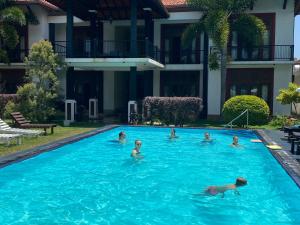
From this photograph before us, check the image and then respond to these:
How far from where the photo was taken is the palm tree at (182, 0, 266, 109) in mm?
22797

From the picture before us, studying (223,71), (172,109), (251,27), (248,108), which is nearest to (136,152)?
(172,109)

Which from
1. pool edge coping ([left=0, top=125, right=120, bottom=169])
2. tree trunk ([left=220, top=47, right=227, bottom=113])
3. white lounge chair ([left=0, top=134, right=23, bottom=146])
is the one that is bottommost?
pool edge coping ([left=0, top=125, right=120, bottom=169])

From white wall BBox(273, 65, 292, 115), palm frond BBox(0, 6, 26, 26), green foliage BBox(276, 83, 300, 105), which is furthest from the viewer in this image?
white wall BBox(273, 65, 292, 115)

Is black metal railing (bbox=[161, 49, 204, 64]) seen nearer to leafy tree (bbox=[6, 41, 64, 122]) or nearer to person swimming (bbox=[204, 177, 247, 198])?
leafy tree (bbox=[6, 41, 64, 122])

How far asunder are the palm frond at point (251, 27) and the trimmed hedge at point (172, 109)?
5.92 metres

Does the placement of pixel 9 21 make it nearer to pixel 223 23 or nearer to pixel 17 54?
pixel 17 54

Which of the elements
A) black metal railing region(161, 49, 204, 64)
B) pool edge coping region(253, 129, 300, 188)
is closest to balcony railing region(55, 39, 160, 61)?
black metal railing region(161, 49, 204, 64)

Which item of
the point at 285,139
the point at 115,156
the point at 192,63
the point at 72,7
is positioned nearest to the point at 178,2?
the point at 192,63

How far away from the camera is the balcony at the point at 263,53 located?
2588 cm

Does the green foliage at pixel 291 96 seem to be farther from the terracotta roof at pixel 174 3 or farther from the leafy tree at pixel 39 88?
the leafy tree at pixel 39 88

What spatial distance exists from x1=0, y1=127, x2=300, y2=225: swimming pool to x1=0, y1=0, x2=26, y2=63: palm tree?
13334 mm

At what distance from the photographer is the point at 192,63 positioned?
91.2ft

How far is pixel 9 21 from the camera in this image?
2573 centimetres

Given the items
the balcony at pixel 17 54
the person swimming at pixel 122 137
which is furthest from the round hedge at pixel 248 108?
the balcony at pixel 17 54
